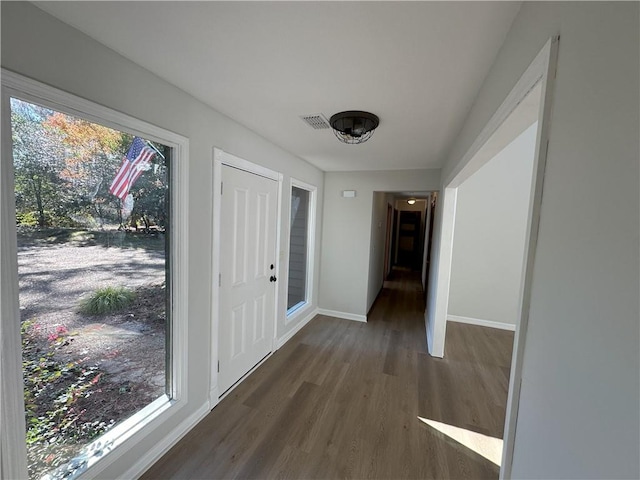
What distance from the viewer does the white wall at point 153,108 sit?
1043mm

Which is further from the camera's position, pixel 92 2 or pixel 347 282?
pixel 347 282

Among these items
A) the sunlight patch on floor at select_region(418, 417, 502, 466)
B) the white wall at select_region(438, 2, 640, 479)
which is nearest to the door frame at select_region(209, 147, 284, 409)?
the sunlight patch on floor at select_region(418, 417, 502, 466)

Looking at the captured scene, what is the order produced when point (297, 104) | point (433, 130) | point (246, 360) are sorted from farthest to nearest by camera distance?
1. point (246, 360)
2. point (433, 130)
3. point (297, 104)

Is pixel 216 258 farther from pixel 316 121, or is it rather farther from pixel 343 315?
pixel 343 315

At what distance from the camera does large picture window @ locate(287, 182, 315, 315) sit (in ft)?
11.8

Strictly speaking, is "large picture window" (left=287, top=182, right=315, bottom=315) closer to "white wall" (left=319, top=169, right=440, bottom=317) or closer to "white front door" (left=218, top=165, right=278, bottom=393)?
"white wall" (left=319, top=169, right=440, bottom=317)

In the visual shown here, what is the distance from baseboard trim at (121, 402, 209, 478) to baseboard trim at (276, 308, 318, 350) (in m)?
1.21

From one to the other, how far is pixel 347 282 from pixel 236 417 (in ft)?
8.31

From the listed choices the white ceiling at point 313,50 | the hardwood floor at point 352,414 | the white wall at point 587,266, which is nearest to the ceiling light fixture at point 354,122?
the white ceiling at point 313,50

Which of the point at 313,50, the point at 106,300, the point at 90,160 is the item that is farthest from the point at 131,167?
the point at 313,50

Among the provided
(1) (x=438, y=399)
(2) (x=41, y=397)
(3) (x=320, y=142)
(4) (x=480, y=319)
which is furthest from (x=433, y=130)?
(4) (x=480, y=319)

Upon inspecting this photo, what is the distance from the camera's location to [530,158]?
3994 millimetres

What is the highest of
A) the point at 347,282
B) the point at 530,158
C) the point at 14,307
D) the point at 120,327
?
the point at 530,158

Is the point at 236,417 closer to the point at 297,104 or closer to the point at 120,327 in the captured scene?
the point at 120,327
